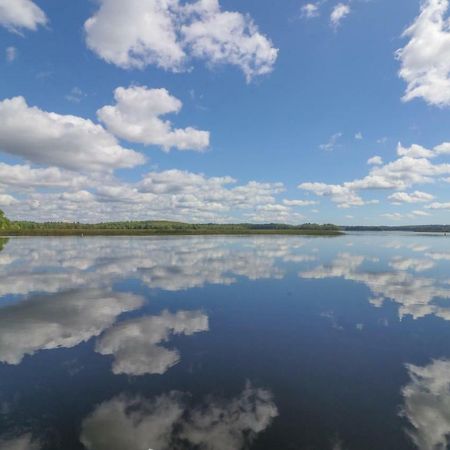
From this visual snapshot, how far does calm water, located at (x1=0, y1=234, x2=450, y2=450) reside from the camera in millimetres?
7336

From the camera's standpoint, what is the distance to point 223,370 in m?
10.4

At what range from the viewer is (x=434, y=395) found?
9016 millimetres

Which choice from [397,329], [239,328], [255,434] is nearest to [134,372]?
[255,434]

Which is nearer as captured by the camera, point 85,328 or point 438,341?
point 438,341

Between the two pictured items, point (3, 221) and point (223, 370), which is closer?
point (223, 370)

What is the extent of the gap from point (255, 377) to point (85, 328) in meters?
8.18

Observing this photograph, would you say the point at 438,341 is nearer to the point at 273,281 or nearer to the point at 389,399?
the point at 389,399

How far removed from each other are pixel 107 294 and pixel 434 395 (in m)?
17.7

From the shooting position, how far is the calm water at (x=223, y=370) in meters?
7.34

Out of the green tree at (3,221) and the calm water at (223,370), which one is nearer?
the calm water at (223,370)

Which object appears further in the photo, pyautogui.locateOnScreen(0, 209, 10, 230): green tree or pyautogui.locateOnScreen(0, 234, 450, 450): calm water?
pyautogui.locateOnScreen(0, 209, 10, 230): green tree

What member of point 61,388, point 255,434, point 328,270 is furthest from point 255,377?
point 328,270

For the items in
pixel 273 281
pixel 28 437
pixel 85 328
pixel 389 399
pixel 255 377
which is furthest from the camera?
pixel 273 281

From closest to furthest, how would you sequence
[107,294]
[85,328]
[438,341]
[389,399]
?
1. [389,399]
2. [438,341]
3. [85,328]
4. [107,294]
